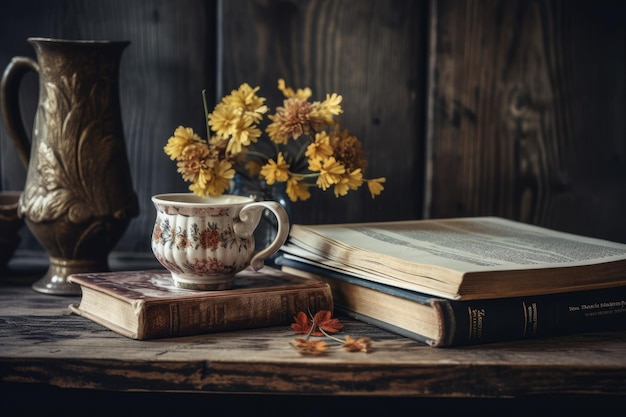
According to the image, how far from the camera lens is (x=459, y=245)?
1101 mm

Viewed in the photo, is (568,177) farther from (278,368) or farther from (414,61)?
(278,368)

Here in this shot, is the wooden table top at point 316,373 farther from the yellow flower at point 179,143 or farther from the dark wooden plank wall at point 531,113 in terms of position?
the dark wooden plank wall at point 531,113

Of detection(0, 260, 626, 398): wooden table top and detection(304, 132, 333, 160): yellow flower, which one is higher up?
detection(304, 132, 333, 160): yellow flower

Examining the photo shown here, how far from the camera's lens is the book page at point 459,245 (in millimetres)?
995

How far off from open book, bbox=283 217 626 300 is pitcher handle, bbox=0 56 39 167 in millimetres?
434

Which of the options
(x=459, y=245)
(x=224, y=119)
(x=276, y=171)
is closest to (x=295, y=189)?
(x=276, y=171)

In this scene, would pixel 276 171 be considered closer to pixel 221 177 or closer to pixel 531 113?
pixel 221 177

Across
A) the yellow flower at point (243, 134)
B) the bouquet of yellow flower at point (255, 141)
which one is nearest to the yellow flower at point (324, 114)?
the bouquet of yellow flower at point (255, 141)

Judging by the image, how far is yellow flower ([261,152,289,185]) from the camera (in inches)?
45.8

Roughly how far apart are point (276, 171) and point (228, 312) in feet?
0.80

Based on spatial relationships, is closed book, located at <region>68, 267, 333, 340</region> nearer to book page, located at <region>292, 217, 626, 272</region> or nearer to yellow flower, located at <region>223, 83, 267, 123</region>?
book page, located at <region>292, 217, 626, 272</region>

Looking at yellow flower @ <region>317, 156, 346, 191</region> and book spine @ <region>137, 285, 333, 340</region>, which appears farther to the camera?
yellow flower @ <region>317, 156, 346, 191</region>

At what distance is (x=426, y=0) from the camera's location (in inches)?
56.0

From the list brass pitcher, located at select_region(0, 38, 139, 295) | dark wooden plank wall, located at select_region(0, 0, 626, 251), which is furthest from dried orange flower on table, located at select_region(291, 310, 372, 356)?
dark wooden plank wall, located at select_region(0, 0, 626, 251)
